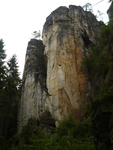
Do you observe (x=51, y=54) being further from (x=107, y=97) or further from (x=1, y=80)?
(x=107, y=97)

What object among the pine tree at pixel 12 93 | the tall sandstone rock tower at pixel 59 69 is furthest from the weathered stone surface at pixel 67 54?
the pine tree at pixel 12 93

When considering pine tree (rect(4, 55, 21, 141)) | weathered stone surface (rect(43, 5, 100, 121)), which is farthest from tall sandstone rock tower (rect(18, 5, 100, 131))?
pine tree (rect(4, 55, 21, 141))

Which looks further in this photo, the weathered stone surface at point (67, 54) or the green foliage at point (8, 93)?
the weathered stone surface at point (67, 54)

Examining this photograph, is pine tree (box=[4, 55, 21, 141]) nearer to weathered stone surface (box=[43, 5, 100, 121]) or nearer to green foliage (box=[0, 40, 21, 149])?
green foliage (box=[0, 40, 21, 149])

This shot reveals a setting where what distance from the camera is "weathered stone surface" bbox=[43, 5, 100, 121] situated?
71.2ft

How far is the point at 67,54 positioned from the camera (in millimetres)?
24906

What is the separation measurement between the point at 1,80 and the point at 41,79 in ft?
28.1

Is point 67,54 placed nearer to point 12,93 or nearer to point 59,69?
point 59,69

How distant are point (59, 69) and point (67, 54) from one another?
109 inches

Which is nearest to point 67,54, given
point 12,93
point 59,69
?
point 59,69

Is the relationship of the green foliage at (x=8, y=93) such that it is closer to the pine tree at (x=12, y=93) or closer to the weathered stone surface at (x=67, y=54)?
the pine tree at (x=12, y=93)

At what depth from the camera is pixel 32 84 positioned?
25.6m

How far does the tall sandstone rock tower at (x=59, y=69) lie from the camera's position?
72.0 ft

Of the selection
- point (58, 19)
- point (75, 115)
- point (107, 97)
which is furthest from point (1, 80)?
point (58, 19)
